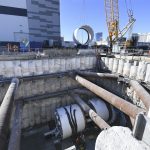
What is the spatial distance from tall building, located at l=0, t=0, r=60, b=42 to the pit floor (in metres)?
24.3

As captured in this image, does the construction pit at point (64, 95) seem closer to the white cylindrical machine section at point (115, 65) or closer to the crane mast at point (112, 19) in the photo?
the white cylindrical machine section at point (115, 65)

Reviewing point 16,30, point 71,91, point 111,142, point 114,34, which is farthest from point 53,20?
point 111,142

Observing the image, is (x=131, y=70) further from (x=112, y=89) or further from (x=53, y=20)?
(x=53, y=20)

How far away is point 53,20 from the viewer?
36.0 meters

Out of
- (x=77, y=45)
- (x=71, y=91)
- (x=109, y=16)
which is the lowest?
(x=71, y=91)

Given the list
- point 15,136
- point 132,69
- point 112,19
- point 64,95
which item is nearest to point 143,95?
point 132,69

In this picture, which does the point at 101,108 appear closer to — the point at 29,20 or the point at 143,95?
the point at 143,95

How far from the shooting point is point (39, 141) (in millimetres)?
11102

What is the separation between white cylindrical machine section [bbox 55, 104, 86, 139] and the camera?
10656 mm

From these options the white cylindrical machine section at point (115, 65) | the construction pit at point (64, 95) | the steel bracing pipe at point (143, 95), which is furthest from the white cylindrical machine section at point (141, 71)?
the white cylindrical machine section at point (115, 65)

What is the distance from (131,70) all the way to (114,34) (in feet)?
62.2

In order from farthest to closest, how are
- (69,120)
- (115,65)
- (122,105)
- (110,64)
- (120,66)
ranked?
1. (110,64)
2. (115,65)
3. (120,66)
4. (69,120)
5. (122,105)

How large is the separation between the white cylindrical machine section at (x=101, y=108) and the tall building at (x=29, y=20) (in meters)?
25.2

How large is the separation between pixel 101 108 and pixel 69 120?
125 inches
